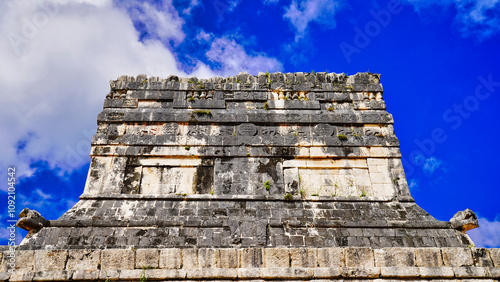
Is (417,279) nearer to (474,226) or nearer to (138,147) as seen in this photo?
(474,226)

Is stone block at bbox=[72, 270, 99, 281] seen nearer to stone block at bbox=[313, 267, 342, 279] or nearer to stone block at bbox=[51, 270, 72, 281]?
stone block at bbox=[51, 270, 72, 281]

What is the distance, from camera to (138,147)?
1203cm

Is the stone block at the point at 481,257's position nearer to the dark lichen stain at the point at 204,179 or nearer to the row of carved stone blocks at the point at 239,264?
the row of carved stone blocks at the point at 239,264

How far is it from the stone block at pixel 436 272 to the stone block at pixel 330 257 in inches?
61.4

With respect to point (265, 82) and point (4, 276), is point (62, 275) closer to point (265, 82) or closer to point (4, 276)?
point (4, 276)

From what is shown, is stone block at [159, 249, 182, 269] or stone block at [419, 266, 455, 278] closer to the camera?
stone block at [159, 249, 182, 269]

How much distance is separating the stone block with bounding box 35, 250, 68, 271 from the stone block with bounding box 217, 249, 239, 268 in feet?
9.44

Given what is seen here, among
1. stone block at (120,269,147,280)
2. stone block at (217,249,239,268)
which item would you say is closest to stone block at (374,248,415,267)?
stone block at (217,249,239,268)

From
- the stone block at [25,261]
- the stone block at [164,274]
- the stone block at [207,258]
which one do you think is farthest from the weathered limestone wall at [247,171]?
the stone block at [164,274]

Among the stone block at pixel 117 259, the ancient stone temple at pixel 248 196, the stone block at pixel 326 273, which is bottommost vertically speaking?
the stone block at pixel 326 273

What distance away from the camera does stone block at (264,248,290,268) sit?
7.59m

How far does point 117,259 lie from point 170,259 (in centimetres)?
98

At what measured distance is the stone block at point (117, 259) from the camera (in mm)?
7445

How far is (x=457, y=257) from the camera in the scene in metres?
7.92
